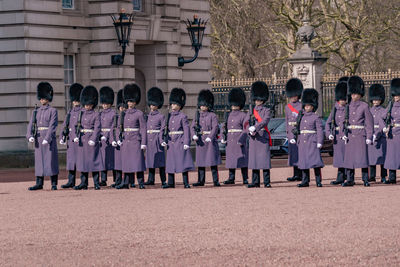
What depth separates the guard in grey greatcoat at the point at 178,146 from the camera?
15773 millimetres

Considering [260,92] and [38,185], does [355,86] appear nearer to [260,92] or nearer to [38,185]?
[260,92]

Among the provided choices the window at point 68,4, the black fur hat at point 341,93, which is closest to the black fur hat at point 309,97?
the black fur hat at point 341,93

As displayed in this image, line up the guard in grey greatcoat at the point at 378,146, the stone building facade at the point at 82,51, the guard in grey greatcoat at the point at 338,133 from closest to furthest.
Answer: the guard in grey greatcoat at the point at 338,133 → the guard in grey greatcoat at the point at 378,146 → the stone building facade at the point at 82,51

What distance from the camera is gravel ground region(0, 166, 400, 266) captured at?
28.4ft

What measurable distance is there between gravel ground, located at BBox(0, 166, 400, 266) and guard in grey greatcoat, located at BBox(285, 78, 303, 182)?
4.79ft

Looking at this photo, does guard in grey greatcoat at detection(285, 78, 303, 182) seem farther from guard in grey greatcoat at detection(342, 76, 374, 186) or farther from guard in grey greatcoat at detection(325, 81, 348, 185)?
guard in grey greatcoat at detection(342, 76, 374, 186)

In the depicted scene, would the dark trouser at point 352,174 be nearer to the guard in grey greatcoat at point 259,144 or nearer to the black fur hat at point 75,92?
the guard in grey greatcoat at point 259,144

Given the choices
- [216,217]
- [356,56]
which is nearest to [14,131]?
[216,217]

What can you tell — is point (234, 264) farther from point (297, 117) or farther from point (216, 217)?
point (297, 117)

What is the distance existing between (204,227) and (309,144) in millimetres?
5245

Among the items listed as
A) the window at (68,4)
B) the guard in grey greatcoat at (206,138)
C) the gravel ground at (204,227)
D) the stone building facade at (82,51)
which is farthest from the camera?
the window at (68,4)

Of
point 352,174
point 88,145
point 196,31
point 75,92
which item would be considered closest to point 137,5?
point 196,31

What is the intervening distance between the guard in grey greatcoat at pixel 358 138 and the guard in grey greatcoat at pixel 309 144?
1.33ft

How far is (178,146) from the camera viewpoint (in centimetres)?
1587
